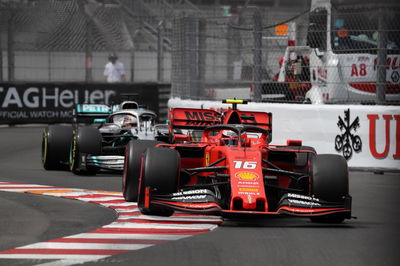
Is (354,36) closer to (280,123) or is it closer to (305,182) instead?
(280,123)

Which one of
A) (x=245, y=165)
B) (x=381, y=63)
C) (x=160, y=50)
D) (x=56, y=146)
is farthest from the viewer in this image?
(x=160, y=50)

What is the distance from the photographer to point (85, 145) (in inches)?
522

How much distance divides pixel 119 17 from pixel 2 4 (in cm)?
483

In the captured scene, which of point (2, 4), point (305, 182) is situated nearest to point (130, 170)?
point (305, 182)

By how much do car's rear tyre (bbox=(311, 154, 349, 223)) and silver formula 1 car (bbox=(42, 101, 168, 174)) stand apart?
450cm

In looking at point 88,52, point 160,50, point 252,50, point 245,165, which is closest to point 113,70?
point 88,52

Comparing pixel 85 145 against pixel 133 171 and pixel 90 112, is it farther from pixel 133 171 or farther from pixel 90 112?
pixel 133 171

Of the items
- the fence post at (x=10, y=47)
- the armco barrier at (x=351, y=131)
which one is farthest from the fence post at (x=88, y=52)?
the armco barrier at (x=351, y=131)

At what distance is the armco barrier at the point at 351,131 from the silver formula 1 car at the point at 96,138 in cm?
236

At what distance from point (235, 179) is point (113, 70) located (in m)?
18.8

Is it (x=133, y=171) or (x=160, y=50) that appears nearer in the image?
(x=133, y=171)

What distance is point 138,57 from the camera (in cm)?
2845

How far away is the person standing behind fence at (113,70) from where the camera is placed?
26984 mm

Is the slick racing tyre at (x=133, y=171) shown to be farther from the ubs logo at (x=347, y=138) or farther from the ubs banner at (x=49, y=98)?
the ubs banner at (x=49, y=98)
